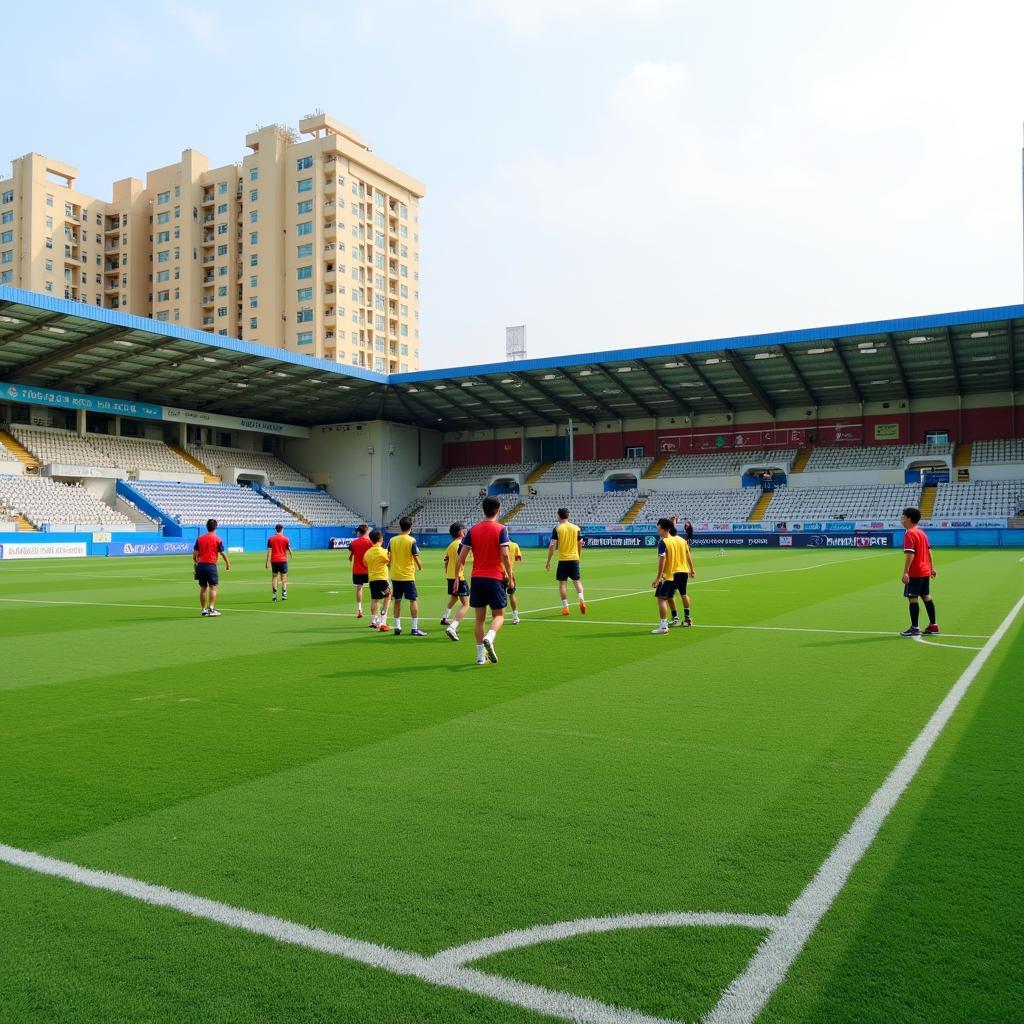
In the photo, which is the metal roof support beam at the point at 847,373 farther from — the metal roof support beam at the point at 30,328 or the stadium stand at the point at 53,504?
the stadium stand at the point at 53,504

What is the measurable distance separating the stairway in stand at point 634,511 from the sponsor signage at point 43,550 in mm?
34051

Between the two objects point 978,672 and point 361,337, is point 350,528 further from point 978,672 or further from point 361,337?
point 978,672

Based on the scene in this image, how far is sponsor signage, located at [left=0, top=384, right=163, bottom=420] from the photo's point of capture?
162ft

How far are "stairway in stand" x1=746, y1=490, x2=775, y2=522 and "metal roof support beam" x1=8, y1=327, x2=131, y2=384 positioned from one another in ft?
127

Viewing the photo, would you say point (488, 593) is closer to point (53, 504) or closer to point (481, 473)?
point (53, 504)

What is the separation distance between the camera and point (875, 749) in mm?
6426

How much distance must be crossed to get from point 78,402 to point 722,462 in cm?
4322

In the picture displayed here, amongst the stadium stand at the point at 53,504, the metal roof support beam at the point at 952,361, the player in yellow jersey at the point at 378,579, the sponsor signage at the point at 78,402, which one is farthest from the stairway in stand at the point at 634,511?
the player in yellow jersey at the point at 378,579

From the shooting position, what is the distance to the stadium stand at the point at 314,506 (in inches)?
2459

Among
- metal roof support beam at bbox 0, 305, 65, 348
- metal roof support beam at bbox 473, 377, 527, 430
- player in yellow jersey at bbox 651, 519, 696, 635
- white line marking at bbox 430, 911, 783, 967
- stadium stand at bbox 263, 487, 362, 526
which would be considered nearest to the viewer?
white line marking at bbox 430, 911, 783, 967

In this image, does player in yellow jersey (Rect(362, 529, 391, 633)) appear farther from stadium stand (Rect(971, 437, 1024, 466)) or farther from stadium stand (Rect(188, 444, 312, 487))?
stadium stand (Rect(188, 444, 312, 487))

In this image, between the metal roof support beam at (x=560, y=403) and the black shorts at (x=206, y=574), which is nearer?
the black shorts at (x=206, y=574)

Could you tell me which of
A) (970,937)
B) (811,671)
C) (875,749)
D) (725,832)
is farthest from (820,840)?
(811,671)

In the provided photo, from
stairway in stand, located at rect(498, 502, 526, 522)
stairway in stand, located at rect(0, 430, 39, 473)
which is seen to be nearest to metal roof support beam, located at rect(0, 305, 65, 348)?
stairway in stand, located at rect(0, 430, 39, 473)
